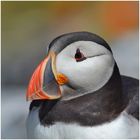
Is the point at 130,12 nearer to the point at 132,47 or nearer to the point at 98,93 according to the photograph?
the point at 132,47

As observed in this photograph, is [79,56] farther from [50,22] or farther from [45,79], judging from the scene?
[50,22]

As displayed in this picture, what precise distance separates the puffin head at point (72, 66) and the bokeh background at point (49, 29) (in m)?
2.80

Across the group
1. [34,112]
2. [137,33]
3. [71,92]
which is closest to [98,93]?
[71,92]

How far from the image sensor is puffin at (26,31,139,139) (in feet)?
15.8

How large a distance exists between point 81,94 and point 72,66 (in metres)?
0.28

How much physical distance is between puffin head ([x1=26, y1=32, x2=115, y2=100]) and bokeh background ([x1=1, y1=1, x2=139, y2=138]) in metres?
2.80

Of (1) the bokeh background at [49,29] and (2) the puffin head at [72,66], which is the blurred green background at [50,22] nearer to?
(1) the bokeh background at [49,29]

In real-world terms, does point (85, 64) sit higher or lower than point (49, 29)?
lower

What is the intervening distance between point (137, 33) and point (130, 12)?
1336 mm

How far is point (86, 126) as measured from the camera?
5000mm

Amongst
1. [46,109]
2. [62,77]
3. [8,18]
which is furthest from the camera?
[8,18]

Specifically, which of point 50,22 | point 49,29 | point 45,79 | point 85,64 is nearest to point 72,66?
point 85,64

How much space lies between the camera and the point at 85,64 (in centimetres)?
482

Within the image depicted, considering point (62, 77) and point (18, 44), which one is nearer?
point (62, 77)
